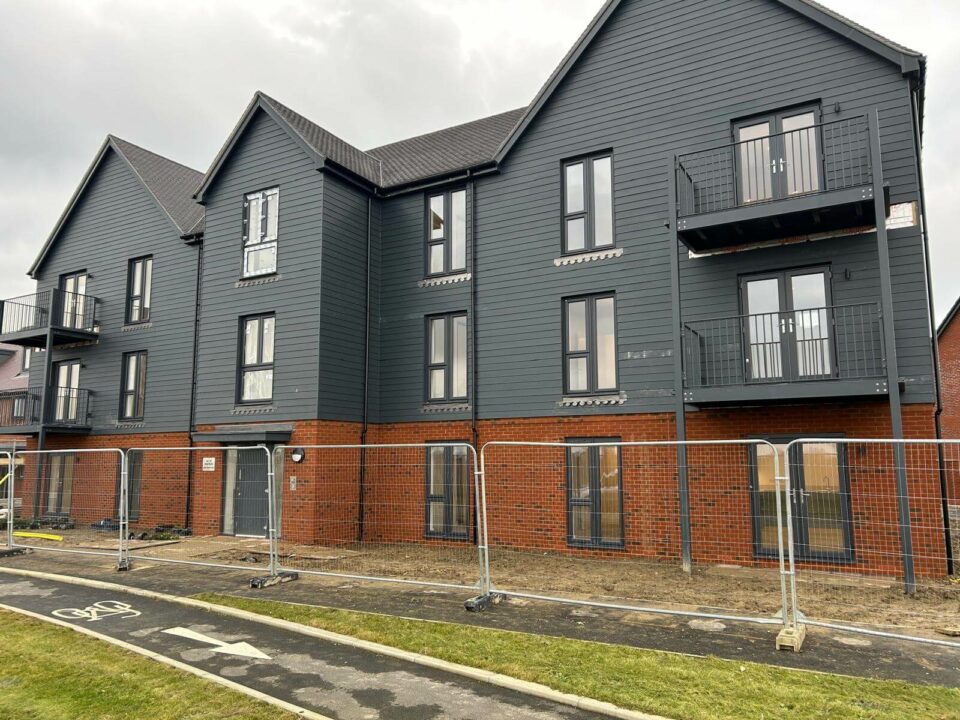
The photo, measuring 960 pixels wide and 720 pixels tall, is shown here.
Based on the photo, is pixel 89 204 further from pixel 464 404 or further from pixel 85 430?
pixel 464 404

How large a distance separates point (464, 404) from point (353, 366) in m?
2.76

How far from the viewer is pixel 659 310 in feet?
42.8

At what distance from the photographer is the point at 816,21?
39.9ft

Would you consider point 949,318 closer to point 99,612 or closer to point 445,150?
point 445,150

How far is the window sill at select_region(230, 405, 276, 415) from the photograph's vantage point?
1552 centimetres

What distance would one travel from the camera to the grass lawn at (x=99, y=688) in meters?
5.34

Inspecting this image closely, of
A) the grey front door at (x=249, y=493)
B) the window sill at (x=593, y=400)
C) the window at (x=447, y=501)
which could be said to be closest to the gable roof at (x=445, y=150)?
the window sill at (x=593, y=400)

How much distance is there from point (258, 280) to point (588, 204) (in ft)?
25.8

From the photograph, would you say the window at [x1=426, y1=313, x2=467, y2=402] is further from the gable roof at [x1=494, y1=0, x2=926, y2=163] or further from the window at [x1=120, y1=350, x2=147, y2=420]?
the window at [x1=120, y1=350, x2=147, y2=420]

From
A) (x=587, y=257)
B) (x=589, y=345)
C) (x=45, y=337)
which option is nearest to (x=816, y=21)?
(x=587, y=257)

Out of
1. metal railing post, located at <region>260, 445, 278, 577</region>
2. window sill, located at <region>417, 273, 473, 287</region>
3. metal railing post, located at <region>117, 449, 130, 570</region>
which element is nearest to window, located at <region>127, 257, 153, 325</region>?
window sill, located at <region>417, 273, 473, 287</region>

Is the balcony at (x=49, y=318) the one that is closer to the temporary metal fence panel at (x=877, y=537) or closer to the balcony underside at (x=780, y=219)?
the balcony underside at (x=780, y=219)

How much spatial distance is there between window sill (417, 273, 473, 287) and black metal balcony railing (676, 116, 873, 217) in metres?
5.12

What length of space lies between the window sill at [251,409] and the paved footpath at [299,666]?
6.55m
